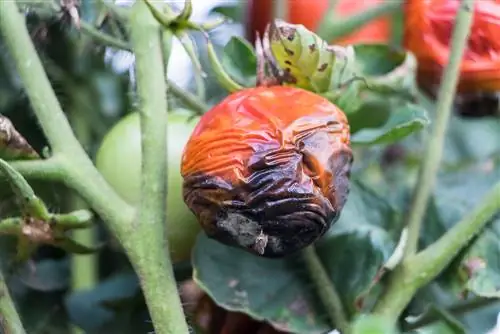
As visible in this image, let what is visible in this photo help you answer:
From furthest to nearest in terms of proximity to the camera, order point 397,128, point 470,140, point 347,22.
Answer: point 470,140
point 347,22
point 397,128

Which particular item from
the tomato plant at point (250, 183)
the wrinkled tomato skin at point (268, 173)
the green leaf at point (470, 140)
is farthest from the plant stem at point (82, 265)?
the green leaf at point (470, 140)

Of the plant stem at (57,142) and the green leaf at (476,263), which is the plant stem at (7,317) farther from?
the green leaf at (476,263)

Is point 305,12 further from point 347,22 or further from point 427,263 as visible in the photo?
point 427,263

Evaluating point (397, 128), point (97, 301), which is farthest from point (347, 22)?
point (97, 301)

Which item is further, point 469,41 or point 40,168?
point 469,41

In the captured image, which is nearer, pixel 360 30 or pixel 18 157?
pixel 18 157

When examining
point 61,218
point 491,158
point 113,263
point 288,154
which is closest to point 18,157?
point 61,218

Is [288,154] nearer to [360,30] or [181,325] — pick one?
[181,325]
